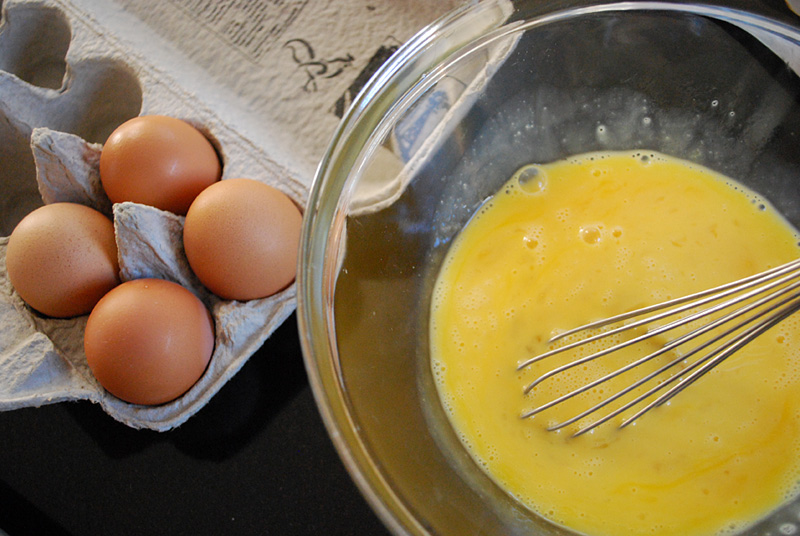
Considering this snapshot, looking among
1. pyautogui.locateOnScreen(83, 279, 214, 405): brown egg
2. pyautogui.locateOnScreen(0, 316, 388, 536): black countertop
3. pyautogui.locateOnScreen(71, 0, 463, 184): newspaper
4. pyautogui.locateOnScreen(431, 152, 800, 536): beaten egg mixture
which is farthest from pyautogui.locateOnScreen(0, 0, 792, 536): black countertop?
pyautogui.locateOnScreen(71, 0, 463, 184): newspaper

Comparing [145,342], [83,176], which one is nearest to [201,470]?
[145,342]

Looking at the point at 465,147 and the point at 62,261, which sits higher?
the point at 465,147

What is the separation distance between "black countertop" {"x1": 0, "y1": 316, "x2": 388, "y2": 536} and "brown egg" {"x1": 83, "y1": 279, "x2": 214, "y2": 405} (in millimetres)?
111

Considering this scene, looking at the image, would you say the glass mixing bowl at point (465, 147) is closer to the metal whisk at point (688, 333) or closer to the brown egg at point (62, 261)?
the metal whisk at point (688, 333)

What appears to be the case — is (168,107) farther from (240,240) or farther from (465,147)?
(465,147)

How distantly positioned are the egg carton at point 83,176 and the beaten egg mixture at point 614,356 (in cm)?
27

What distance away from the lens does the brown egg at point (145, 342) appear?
0.70 metres

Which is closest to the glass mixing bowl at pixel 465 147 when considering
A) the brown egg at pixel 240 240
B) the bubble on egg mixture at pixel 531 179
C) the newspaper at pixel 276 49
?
the bubble on egg mixture at pixel 531 179

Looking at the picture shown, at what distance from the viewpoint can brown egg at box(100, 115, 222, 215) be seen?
0.79m

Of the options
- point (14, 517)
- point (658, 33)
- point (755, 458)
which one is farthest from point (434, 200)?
point (14, 517)

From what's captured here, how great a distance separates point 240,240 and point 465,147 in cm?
31

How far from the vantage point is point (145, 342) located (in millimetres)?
700

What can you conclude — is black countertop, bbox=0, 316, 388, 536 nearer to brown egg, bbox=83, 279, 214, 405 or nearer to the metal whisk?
brown egg, bbox=83, 279, 214, 405

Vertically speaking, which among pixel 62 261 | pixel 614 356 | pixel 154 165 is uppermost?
pixel 614 356
